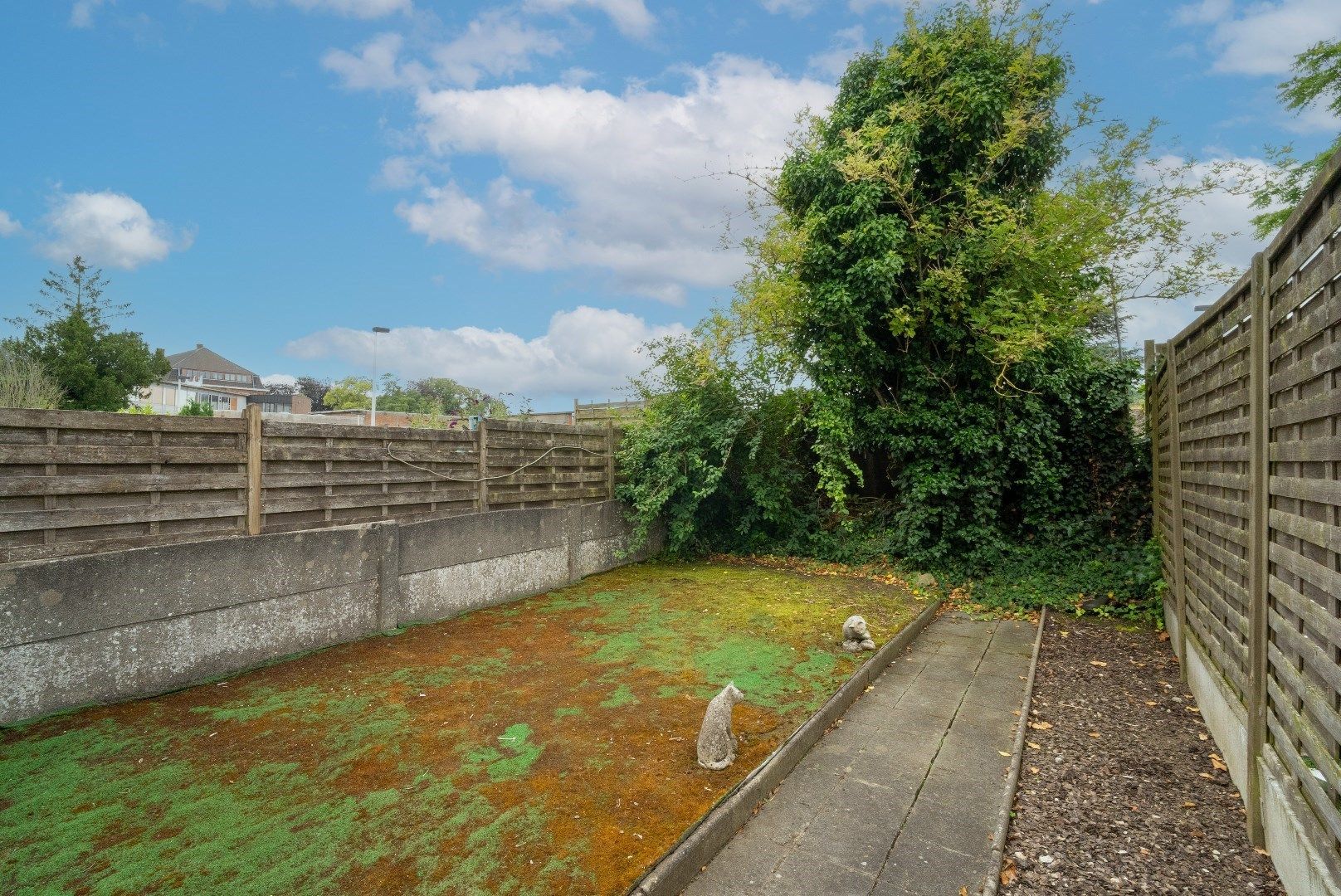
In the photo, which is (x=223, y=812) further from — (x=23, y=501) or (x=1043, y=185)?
(x=1043, y=185)

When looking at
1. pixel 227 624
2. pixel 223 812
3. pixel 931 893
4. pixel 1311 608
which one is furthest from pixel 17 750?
pixel 1311 608

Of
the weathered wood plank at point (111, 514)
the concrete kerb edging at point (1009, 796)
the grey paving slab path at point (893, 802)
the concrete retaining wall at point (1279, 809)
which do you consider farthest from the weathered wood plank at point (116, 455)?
the concrete retaining wall at point (1279, 809)

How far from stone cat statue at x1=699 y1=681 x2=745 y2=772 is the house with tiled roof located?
1866 inches

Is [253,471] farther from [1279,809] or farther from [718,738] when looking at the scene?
[1279,809]

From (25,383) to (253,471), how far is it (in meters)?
23.2

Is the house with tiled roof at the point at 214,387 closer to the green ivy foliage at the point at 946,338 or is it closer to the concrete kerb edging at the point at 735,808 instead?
the green ivy foliage at the point at 946,338

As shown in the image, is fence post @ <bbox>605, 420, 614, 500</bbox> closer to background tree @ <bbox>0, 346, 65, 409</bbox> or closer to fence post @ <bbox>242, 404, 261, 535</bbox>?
fence post @ <bbox>242, 404, 261, 535</bbox>

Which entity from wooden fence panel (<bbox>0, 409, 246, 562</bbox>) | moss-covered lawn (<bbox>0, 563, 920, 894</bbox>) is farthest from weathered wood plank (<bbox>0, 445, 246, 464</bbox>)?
moss-covered lawn (<bbox>0, 563, 920, 894</bbox>)

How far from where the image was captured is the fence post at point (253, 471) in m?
5.13

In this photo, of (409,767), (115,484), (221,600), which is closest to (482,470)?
(221,600)

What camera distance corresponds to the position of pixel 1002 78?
805 cm

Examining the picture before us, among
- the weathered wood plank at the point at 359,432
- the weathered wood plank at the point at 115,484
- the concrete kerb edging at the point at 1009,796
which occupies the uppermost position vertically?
the weathered wood plank at the point at 359,432

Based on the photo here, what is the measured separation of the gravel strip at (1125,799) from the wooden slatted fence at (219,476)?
5566 mm

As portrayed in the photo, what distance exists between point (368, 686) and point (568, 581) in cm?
362
